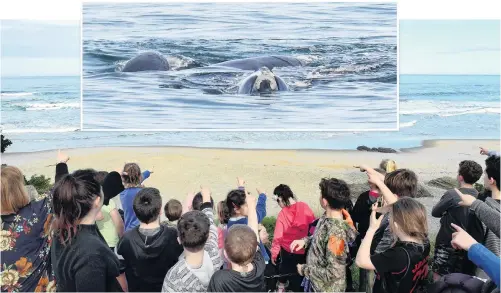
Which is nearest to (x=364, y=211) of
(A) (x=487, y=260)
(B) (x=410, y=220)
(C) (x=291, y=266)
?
(C) (x=291, y=266)

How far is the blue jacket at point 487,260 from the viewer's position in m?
2.31

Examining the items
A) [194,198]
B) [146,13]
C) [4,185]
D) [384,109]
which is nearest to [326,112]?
[384,109]

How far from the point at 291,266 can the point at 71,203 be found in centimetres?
193

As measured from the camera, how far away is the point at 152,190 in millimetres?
3129

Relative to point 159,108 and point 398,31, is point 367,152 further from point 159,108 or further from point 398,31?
point 159,108

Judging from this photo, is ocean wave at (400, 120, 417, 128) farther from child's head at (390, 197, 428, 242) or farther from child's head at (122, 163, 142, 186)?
child's head at (390, 197, 428, 242)

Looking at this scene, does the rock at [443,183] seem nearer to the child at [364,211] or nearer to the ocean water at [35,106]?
the child at [364,211]

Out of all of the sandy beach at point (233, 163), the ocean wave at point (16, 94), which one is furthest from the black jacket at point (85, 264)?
the ocean wave at point (16, 94)

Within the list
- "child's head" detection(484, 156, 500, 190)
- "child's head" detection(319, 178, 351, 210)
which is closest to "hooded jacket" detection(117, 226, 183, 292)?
"child's head" detection(319, 178, 351, 210)

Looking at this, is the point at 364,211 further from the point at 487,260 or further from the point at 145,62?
the point at 145,62

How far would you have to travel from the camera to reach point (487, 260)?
2.33m

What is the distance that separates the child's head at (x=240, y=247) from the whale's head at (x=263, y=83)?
5077 millimetres

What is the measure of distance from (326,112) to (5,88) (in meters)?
4.49

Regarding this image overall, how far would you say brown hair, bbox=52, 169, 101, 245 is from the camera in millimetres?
2525
